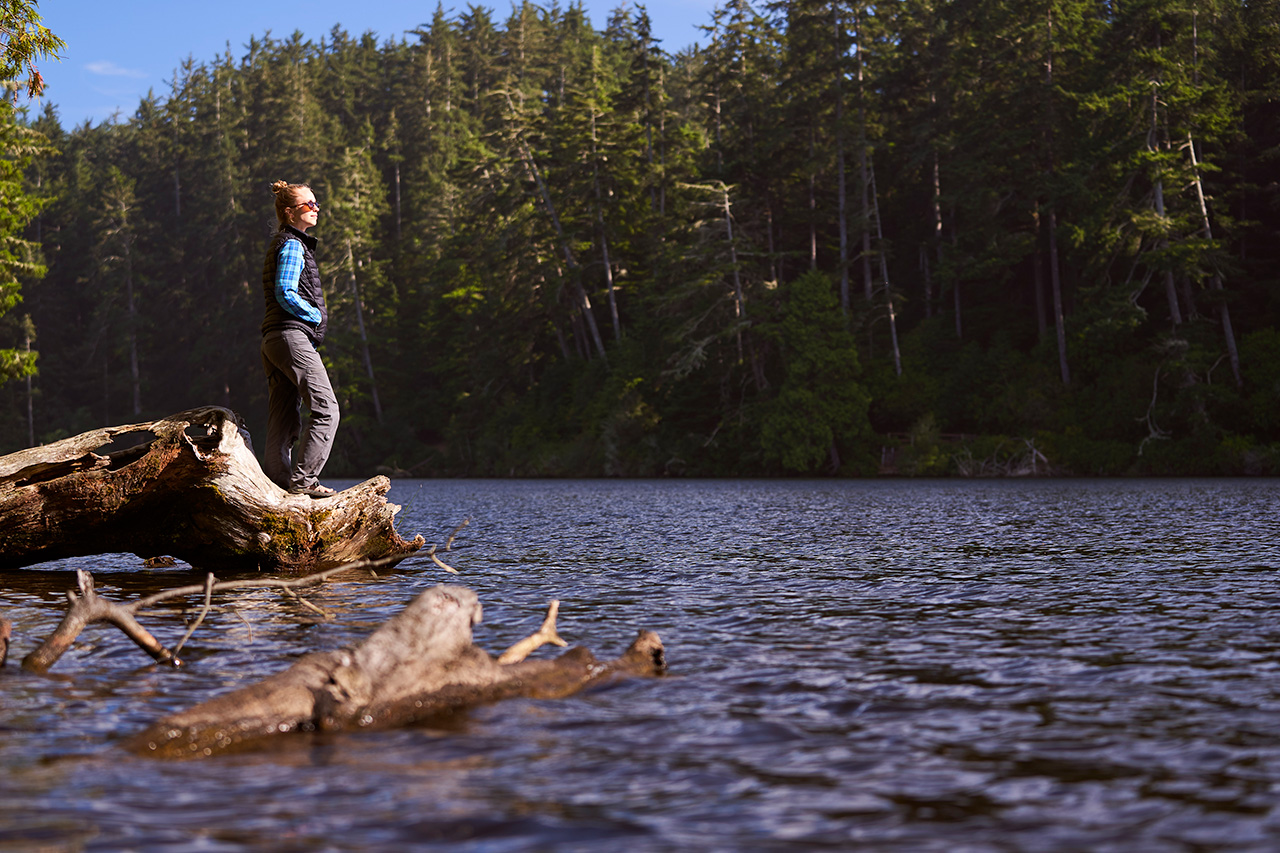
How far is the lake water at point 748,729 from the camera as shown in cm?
377

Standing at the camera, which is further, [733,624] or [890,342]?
[890,342]

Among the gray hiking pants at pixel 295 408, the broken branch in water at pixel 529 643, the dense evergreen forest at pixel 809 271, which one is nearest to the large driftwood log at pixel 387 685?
the broken branch in water at pixel 529 643

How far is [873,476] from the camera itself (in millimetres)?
49750

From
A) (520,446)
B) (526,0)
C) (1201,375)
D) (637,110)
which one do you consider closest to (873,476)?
(1201,375)

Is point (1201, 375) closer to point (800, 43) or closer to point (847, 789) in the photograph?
point (800, 43)

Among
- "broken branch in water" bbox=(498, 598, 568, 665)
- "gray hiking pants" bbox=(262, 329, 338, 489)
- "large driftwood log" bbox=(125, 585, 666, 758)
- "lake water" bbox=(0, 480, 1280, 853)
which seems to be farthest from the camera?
"gray hiking pants" bbox=(262, 329, 338, 489)

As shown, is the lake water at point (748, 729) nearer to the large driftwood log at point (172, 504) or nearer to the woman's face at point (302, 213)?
the large driftwood log at point (172, 504)

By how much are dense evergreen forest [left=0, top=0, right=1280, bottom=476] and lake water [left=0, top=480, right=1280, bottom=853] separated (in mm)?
36363

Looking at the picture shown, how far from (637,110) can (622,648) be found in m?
64.3

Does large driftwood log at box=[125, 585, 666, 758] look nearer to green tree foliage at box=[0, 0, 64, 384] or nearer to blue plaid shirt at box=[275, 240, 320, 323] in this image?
blue plaid shirt at box=[275, 240, 320, 323]

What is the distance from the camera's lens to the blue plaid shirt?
387 inches

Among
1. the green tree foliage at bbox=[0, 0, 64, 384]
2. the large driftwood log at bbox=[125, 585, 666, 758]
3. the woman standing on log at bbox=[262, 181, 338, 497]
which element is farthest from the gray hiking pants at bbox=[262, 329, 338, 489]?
the green tree foliage at bbox=[0, 0, 64, 384]

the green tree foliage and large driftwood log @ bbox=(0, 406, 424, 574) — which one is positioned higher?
the green tree foliage

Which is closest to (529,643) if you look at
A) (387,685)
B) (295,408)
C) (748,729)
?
(387,685)
